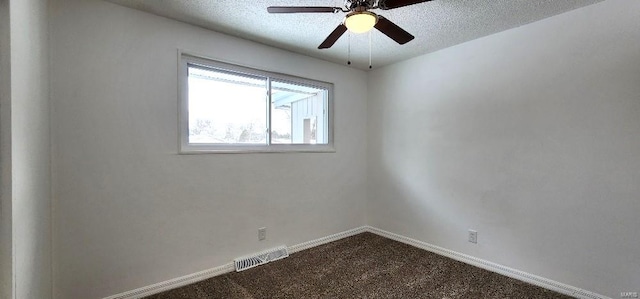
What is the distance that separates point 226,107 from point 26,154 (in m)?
1.50

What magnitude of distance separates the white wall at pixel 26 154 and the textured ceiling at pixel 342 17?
0.77 metres

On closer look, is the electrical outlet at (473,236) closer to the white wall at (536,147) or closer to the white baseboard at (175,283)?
the white wall at (536,147)

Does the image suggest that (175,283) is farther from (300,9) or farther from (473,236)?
(473,236)

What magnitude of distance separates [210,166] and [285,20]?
1.48 meters

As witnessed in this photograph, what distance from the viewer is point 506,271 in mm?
2500

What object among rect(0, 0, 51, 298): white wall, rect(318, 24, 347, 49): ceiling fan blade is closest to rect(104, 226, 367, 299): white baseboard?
rect(0, 0, 51, 298): white wall

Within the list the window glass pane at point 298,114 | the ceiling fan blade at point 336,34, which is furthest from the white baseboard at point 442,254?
the ceiling fan blade at point 336,34

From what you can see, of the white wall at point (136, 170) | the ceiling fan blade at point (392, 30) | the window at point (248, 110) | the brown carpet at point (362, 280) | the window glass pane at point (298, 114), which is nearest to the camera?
the ceiling fan blade at point (392, 30)

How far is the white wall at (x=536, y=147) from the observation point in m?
A: 1.96

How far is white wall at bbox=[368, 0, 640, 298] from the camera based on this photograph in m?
1.96

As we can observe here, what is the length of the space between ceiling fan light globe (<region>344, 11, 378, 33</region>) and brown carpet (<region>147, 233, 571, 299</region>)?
6.53 feet

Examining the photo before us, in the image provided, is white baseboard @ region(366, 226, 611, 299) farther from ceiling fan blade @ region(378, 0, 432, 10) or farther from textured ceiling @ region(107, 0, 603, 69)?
ceiling fan blade @ region(378, 0, 432, 10)

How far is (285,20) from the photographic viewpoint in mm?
2318

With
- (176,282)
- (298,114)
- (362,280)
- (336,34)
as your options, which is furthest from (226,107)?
(362,280)
